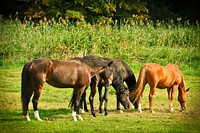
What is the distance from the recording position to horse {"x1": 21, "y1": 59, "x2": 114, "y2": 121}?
34.4 ft

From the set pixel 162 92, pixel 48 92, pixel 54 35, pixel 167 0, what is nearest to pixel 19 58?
pixel 54 35

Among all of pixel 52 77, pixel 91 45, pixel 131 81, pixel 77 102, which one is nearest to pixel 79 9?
pixel 91 45

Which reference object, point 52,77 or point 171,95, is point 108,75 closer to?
point 52,77

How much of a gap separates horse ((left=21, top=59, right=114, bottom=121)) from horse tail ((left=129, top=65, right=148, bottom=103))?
142cm

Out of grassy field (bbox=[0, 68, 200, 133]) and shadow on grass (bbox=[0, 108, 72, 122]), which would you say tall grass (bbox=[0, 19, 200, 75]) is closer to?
grassy field (bbox=[0, 68, 200, 133])

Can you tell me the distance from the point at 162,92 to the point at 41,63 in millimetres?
6096

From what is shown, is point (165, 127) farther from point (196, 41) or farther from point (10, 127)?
point (196, 41)

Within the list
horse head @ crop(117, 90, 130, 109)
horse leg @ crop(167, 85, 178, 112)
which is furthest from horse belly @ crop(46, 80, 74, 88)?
horse leg @ crop(167, 85, 178, 112)

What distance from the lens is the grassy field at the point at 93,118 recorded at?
10109 mm

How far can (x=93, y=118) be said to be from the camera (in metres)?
11.3

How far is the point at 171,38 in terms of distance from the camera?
2238 centimetres

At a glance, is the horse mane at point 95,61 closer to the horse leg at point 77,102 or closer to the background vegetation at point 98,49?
the horse leg at point 77,102

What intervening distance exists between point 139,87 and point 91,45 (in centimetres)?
825

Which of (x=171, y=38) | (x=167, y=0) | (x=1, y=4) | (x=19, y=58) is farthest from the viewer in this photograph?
(x=167, y=0)
